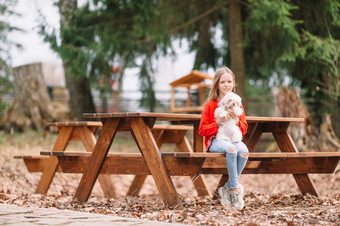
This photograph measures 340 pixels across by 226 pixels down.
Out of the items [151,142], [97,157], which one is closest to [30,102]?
[97,157]

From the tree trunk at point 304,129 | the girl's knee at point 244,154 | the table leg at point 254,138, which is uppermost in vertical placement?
the girl's knee at point 244,154

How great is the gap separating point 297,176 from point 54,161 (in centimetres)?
323

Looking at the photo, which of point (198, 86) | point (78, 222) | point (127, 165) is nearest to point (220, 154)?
point (127, 165)

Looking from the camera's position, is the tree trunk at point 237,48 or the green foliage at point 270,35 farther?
the tree trunk at point 237,48

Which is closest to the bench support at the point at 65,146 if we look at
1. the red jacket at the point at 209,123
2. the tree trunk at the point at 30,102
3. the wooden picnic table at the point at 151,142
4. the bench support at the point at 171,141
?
the bench support at the point at 171,141

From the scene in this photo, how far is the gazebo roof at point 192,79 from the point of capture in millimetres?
11977

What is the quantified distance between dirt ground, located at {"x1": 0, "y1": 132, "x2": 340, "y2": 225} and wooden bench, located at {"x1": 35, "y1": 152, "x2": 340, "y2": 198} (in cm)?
38

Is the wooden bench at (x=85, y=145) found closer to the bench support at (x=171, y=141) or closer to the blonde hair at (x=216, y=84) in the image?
the bench support at (x=171, y=141)

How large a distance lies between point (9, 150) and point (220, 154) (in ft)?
24.4

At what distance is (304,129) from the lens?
11.6 m

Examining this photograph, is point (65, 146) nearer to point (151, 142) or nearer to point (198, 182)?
point (198, 182)

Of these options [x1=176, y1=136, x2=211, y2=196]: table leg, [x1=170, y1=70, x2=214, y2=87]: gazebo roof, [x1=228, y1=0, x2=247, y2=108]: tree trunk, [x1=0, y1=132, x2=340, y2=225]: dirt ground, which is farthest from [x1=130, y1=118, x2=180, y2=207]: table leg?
[x1=228, y1=0, x2=247, y2=108]: tree trunk

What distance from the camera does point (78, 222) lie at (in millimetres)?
3496

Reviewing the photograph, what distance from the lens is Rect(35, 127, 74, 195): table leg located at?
6.27 m
